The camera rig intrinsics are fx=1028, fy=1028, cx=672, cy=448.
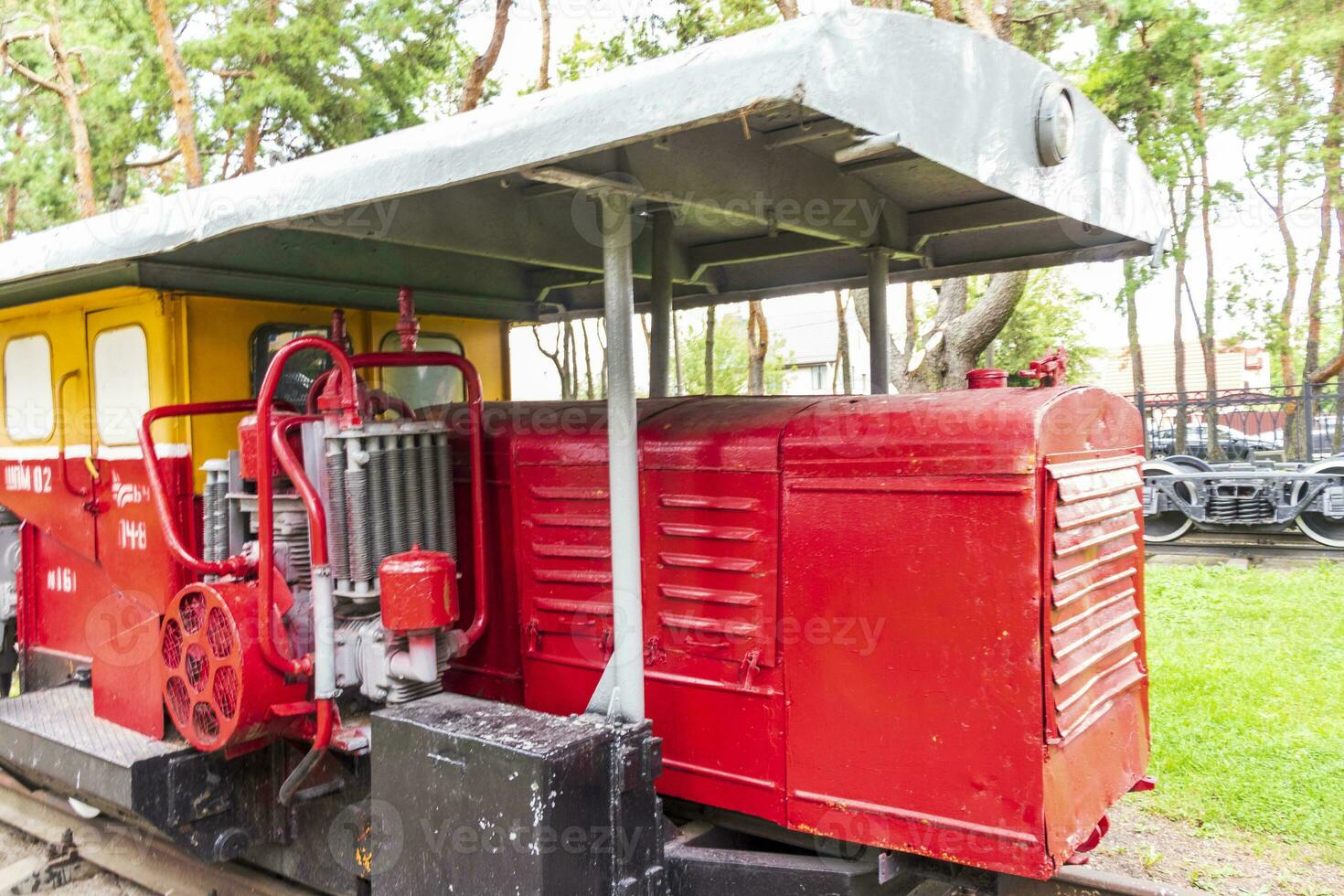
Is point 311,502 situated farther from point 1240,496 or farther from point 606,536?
point 1240,496

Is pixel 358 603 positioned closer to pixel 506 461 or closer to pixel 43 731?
pixel 506 461

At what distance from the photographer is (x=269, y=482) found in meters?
3.48

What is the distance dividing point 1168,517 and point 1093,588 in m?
11.3

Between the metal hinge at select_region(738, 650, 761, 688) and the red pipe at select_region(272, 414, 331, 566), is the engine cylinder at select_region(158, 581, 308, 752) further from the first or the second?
the metal hinge at select_region(738, 650, 761, 688)

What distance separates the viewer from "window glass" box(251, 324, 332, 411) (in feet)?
14.6

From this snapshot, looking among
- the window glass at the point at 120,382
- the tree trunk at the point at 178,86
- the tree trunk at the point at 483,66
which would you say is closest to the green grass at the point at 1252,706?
the window glass at the point at 120,382

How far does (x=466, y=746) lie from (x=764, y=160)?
197cm

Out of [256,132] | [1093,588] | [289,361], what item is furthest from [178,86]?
[1093,588]

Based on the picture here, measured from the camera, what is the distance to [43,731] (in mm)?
4152

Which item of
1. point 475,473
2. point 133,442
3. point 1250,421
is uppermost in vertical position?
point 133,442

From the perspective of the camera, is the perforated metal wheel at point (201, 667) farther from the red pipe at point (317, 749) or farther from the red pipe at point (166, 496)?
the red pipe at point (317, 749)

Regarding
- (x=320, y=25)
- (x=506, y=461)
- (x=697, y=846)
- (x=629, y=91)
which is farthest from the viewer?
(x=320, y=25)

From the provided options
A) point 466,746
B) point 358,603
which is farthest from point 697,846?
point 358,603

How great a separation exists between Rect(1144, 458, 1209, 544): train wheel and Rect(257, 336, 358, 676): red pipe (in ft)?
38.1
